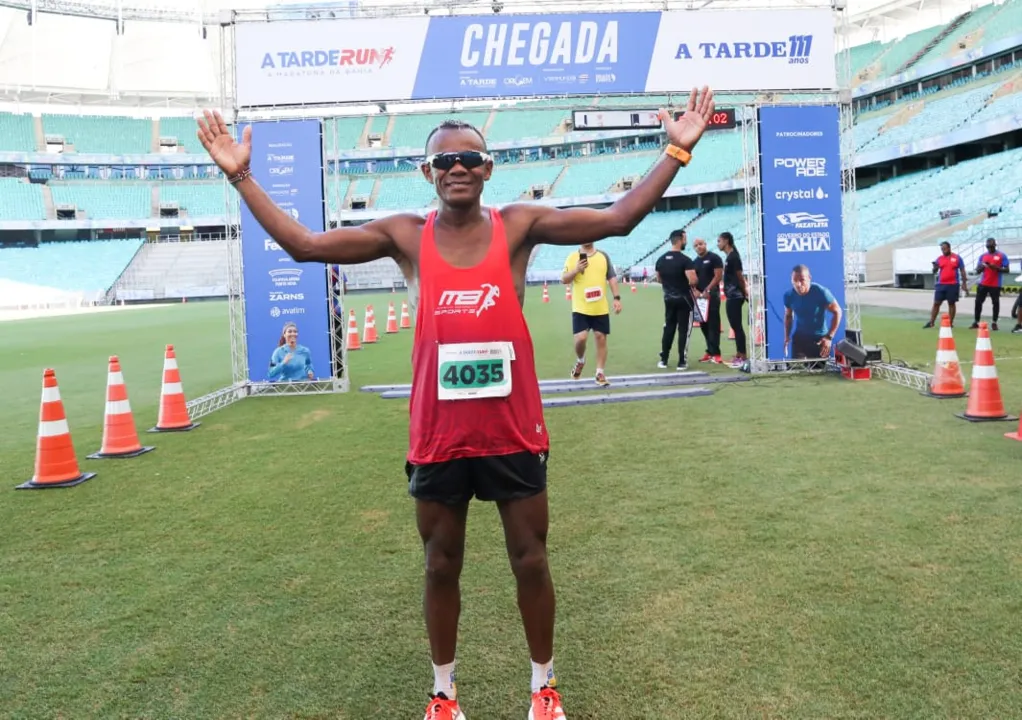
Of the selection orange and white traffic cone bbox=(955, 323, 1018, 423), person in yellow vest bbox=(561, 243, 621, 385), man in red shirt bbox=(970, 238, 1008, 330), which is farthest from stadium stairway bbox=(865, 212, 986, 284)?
orange and white traffic cone bbox=(955, 323, 1018, 423)

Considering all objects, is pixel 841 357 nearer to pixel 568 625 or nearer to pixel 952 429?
pixel 952 429

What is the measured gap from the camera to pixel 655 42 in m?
10.5

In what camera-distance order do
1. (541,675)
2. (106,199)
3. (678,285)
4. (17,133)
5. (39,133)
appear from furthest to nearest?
(39,133)
(106,199)
(17,133)
(678,285)
(541,675)

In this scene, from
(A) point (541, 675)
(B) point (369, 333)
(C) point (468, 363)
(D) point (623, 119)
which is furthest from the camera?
(B) point (369, 333)

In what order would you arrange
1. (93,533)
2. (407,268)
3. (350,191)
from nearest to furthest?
(407,268) < (93,533) < (350,191)

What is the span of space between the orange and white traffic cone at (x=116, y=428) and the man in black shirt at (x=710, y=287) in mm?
7912

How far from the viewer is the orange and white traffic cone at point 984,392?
7.16 metres

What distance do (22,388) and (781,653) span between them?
12353mm

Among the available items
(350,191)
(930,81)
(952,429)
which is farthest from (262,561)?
(350,191)

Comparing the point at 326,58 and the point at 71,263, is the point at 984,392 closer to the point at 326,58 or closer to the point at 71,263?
the point at 326,58

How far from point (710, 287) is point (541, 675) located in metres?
10.1

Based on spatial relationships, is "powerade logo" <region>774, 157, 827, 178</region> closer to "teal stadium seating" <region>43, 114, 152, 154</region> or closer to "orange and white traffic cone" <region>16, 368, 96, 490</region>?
"orange and white traffic cone" <region>16, 368, 96, 490</region>

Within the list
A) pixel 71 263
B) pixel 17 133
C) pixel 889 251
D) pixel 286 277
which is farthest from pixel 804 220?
pixel 17 133

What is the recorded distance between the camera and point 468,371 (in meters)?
2.55
